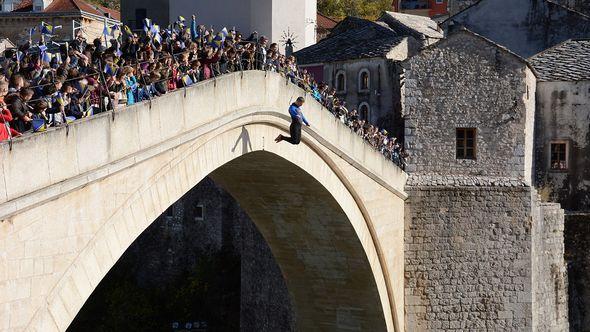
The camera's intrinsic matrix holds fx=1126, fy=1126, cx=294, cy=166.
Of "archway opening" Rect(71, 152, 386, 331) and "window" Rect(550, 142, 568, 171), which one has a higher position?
"window" Rect(550, 142, 568, 171)

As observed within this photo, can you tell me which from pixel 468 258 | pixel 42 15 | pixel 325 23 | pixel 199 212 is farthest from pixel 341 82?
pixel 325 23

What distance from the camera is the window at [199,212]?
4147cm

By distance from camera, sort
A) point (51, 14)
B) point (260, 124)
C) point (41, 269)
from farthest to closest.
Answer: point (51, 14), point (260, 124), point (41, 269)

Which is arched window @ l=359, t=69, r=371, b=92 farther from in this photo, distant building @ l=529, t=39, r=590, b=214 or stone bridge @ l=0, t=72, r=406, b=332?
stone bridge @ l=0, t=72, r=406, b=332

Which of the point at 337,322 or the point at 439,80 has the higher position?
the point at 439,80

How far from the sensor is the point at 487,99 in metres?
27.0

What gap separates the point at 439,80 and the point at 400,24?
13653mm

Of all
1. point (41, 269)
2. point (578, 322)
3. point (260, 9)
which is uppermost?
point (260, 9)

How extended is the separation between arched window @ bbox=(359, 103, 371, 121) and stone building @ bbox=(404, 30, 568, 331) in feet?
17.9

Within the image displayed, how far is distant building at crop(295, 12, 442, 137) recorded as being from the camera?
3216cm

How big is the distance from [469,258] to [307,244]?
389 cm

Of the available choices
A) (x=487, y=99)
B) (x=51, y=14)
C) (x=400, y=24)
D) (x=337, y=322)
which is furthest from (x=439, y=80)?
(x=51, y=14)

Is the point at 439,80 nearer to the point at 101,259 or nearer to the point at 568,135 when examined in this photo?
the point at 568,135

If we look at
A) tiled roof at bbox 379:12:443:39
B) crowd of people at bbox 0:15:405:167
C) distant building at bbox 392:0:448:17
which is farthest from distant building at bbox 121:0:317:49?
distant building at bbox 392:0:448:17
